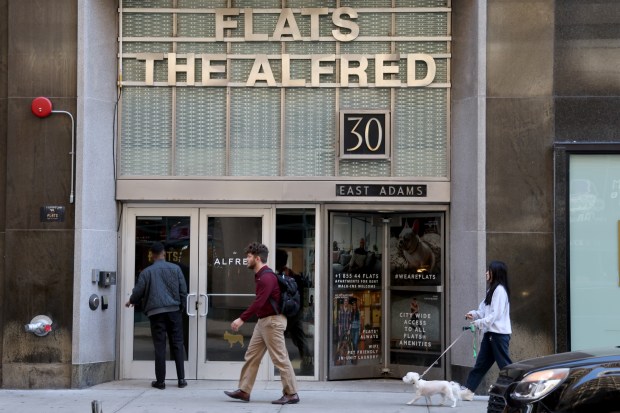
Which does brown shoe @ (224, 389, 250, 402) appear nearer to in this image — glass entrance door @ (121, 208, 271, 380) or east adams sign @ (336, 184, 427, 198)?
glass entrance door @ (121, 208, 271, 380)

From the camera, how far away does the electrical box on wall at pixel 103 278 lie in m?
11.9

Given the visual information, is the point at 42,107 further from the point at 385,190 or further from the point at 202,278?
the point at 385,190

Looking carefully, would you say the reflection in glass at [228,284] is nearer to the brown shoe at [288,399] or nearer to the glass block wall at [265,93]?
the glass block wall at [265,93]

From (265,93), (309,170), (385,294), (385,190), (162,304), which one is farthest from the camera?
(385,294)

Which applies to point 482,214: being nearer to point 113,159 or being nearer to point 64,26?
point 113,159

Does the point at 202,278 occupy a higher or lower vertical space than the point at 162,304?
→ higher

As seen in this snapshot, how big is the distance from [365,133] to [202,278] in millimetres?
2806

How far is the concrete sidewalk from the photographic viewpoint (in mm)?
10422

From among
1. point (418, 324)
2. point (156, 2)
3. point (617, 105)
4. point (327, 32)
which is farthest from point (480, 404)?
point (156, 2)

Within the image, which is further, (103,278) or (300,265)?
(300,265)

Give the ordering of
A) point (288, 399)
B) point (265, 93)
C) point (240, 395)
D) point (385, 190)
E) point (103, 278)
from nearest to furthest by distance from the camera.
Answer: point (288, 399) < point (240, 395) < point (103, 278) < point (385, 190) < point (265, 93)

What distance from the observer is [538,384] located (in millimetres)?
7504

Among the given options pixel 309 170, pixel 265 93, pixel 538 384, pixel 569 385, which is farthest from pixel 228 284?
pixel 569 385

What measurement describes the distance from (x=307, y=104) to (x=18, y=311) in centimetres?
443
